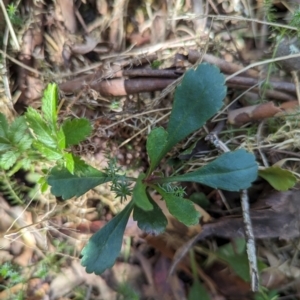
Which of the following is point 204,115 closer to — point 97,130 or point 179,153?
point 179,153

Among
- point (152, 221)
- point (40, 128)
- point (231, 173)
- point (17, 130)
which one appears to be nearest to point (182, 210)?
point (152, 221)

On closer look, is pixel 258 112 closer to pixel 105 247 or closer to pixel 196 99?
pixel 196 99

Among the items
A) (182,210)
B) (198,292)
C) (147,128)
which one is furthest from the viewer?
(147,128)

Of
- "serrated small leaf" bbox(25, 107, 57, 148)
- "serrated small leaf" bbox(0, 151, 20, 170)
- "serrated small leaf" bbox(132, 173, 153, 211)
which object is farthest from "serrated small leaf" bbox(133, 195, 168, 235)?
"serrated small leaf" bbox(0, 151, 20, 170)

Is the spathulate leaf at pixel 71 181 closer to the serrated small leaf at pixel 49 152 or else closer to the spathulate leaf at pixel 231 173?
the serrated small leaf at pixel 49 152

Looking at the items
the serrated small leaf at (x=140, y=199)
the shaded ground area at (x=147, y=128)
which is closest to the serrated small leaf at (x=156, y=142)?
the serrated small leaf at (x=140, y=199)
